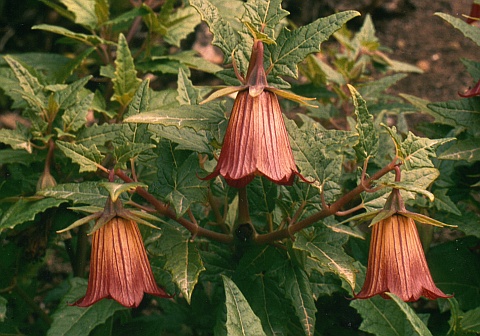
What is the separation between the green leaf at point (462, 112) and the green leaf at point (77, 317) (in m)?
1.01

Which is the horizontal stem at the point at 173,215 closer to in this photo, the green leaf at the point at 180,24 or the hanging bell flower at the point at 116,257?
the hanging bell flower at the point at 116,257

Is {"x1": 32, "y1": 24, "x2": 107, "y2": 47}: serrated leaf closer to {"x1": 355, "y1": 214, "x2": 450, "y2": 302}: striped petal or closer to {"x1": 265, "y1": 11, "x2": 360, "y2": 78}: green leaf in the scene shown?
{"x1": 265, "y1": 11, "x2": 360, "y2": 78}: green leaf

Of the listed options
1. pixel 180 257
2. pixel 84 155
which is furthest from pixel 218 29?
pixel 180 257

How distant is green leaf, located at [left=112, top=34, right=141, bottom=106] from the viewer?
1805mm

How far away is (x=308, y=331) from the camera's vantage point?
1469 mm

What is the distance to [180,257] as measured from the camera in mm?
1420

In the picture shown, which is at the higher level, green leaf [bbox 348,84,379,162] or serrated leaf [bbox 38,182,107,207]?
green leaf [bbox 348,84,379,162]

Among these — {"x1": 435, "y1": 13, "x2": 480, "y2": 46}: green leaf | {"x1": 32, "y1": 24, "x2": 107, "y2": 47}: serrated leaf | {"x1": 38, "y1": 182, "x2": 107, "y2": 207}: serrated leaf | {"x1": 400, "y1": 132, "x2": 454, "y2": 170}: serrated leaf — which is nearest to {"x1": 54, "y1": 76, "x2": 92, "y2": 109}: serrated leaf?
{"x1": 32, "y1": 24, "x2": 107, "y2": 47}: serrated leaf

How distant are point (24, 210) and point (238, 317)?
66 cm

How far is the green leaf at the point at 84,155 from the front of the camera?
1.36 metres

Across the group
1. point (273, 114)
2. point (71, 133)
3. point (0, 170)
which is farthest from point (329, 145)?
point (0, 170)

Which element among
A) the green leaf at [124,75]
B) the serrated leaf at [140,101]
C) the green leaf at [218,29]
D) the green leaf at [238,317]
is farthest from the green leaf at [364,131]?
the green leaf at [124,75]

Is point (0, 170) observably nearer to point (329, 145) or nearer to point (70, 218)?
point (70, 218)

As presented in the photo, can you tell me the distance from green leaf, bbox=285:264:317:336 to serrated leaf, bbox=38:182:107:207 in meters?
0.47
